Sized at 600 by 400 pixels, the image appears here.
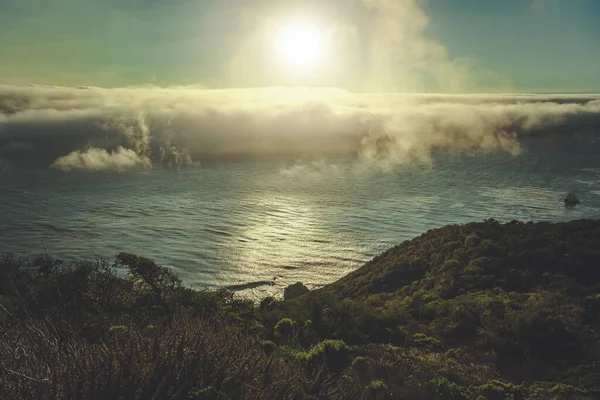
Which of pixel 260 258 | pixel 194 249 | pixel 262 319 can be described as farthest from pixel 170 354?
pixel 194 249

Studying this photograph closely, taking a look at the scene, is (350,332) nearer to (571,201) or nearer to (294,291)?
(294,291)

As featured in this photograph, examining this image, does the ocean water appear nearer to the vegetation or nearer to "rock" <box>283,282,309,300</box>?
"rock" <box>283,282,309,300</box>

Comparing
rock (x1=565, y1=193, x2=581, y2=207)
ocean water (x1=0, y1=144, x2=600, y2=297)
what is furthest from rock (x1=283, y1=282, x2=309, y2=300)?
rock (x1=565, y1=193, x2=581, y2=207)

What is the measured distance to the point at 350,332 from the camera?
24.2 metres

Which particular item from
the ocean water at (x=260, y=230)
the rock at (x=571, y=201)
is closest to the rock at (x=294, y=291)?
the ocean water at (x=260, y=230)

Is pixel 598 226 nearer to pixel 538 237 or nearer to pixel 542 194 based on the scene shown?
pixel 538 237

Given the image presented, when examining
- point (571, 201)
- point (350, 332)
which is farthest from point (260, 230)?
point (350, 332)

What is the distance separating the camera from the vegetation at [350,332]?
6.79 m

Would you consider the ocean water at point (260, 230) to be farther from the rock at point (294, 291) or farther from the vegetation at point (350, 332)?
the vegetation at point (350, 332)

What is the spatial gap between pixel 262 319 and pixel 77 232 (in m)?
148

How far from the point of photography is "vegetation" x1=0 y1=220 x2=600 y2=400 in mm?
6785

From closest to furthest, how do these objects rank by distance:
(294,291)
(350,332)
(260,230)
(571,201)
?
(350,332) < (294,291) < (260,230) < (571,201)

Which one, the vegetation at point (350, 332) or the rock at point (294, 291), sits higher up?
the vegetation at point (350, 332)

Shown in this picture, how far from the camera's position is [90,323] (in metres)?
11.2
